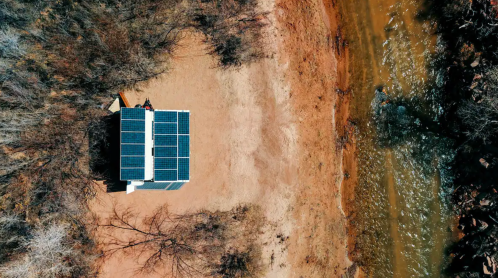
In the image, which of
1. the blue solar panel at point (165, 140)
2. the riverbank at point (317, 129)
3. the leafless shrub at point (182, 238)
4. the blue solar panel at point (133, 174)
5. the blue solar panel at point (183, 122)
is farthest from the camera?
the riverbank at point (317, 129)

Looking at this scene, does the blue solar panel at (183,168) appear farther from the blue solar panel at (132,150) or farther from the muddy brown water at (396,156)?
the muddy brown water at (396,156)

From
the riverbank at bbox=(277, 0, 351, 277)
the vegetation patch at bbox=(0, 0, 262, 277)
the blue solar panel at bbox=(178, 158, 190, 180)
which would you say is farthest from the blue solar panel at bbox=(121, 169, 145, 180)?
the riverbank at bbox=(277, 0, 351, 277)

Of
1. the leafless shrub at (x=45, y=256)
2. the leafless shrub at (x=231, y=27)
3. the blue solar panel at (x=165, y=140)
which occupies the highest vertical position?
the leafless shrub at (x=231, y=27)

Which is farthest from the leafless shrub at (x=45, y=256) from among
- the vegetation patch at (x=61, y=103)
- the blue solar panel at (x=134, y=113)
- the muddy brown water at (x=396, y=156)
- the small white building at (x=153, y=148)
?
the muddy brown water at (x=396, y=156)

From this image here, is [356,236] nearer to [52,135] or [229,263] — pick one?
[229,263]

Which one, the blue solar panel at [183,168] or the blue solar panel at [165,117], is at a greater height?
the blue solar panel at [165,117]

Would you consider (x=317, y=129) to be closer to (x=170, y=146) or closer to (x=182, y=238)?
(x=170, y=146)

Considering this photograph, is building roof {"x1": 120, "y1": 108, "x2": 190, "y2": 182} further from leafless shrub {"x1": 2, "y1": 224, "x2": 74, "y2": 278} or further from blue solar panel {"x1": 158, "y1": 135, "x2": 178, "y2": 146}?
leafless shrub {"x1": 2, "y1": 224, "x2": 74, "y2": 278}
